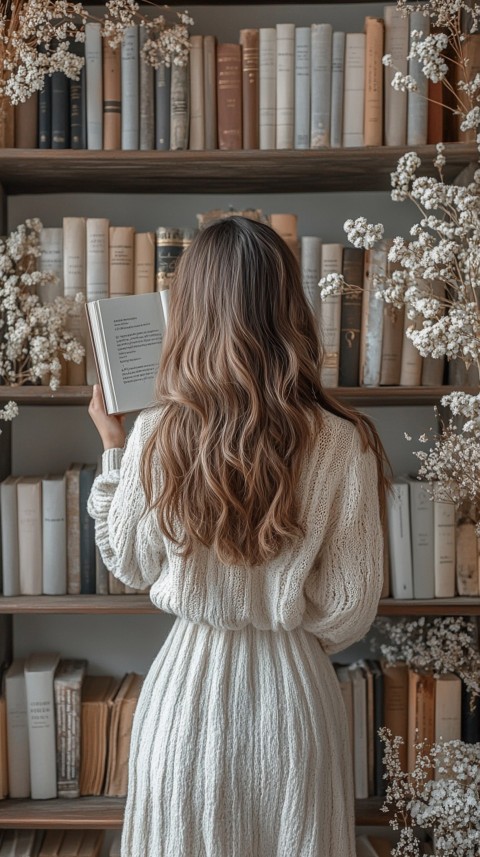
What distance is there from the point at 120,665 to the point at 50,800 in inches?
13.9

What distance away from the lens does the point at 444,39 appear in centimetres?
141

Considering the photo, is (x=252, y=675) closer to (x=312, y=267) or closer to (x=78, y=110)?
(x=312, y=267)

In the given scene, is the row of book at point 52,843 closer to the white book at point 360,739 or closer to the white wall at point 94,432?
the white wall at point 94,432

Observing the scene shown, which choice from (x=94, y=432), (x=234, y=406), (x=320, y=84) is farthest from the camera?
(x=94, y=432)

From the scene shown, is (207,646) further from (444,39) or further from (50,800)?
(444,39)

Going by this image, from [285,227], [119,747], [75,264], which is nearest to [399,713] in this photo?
[119,747]

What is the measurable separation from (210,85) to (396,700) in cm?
134

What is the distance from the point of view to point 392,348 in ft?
5.65

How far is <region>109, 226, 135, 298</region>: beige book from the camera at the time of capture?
171 centimetres

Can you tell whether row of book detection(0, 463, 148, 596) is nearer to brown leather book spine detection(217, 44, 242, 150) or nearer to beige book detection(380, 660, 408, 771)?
beige book detection(380, 660, 408, 771)

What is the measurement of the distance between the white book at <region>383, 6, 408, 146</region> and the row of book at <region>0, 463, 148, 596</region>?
3.08ft

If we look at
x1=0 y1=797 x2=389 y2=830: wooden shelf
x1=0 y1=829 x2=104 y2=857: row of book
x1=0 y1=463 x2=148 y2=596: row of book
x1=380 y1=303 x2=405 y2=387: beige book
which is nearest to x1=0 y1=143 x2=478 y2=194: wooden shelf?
x1=380 y1=303 x2=405 y2=387: beige book

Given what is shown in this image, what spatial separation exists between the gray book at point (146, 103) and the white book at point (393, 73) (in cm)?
47

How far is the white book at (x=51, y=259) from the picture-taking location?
171 cm
